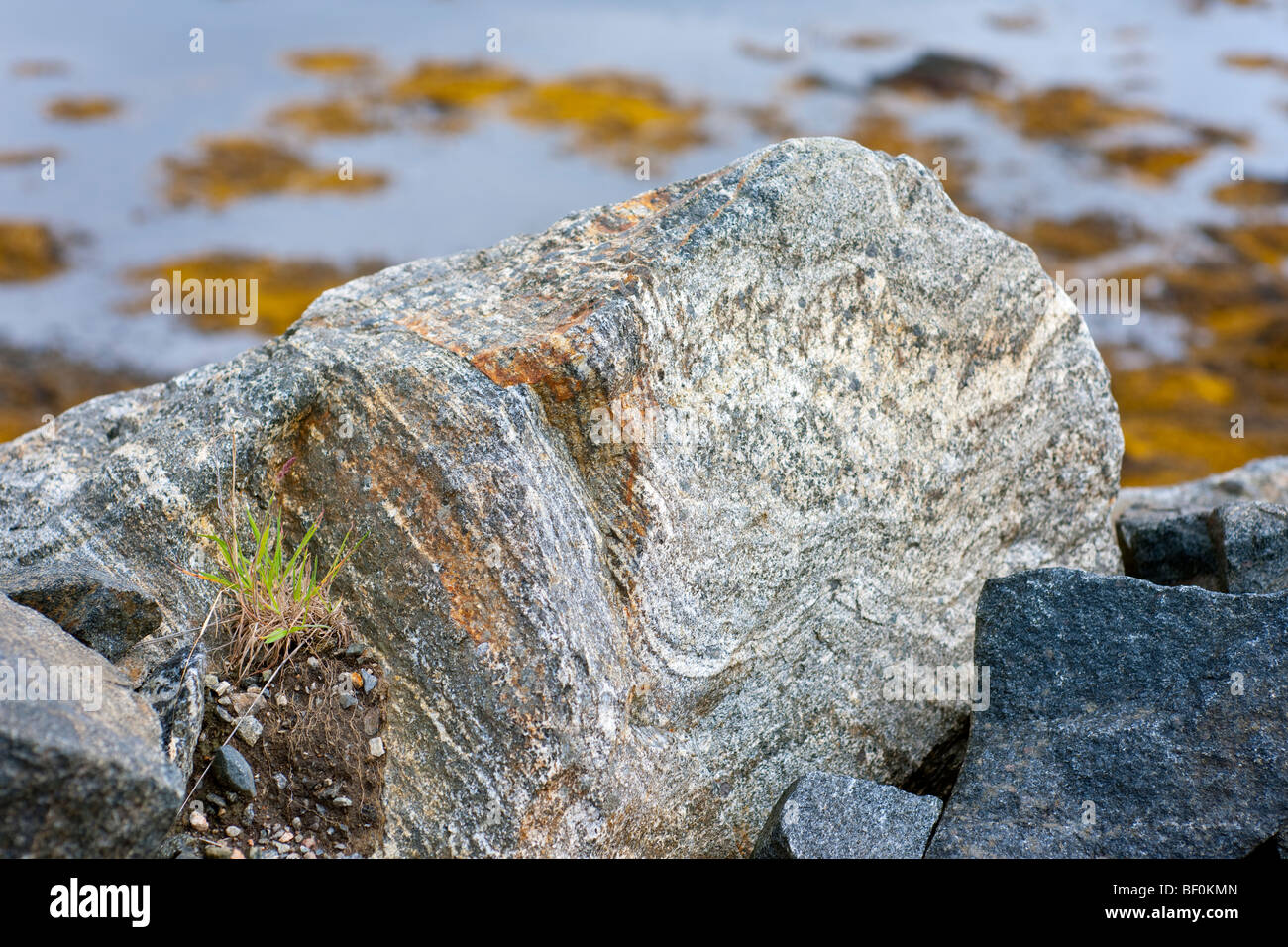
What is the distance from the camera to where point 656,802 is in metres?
6.82

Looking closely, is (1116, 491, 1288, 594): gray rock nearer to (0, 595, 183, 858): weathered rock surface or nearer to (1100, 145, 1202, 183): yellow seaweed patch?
(0, 595, 183, 858): weathered rock surface

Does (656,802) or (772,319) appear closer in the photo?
(656,802)

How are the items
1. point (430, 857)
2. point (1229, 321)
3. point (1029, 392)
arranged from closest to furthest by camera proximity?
point (430, 857), point (1029, 392), point (1229, 321)

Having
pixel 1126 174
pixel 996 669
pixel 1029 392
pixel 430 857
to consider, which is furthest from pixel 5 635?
pixel 1126 174

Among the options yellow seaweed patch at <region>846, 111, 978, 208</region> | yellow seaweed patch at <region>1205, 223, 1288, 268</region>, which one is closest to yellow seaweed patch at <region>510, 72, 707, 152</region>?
yellow seaweed patch at <region>846, 111, 978, 208</region>

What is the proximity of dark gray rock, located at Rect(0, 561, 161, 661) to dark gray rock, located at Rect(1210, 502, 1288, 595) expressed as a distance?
8575mm

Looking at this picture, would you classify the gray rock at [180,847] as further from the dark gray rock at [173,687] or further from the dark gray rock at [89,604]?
the dark gray rock at [89,604]

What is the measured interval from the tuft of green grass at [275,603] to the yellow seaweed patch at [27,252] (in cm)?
4844

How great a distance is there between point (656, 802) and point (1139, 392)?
43.5 metres

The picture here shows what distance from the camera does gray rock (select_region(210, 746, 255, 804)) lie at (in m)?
5.68

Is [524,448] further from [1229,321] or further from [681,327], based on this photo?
[1229,321]

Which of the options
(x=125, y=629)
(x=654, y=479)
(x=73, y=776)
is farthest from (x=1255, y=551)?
(x=73, y=776)

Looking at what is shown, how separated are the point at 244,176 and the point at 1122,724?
5464 cm
